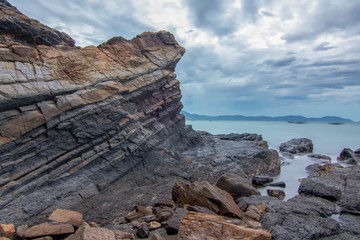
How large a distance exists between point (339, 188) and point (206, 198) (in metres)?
10.9

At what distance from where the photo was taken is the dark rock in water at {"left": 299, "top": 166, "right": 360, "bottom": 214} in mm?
12758

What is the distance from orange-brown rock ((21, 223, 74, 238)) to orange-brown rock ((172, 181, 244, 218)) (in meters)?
5.46

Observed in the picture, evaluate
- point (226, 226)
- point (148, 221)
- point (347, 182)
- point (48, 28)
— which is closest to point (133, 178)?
point (148, 221)

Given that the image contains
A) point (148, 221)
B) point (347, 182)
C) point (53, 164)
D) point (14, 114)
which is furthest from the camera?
point (347, 182)

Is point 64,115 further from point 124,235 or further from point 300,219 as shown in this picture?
point 300,219

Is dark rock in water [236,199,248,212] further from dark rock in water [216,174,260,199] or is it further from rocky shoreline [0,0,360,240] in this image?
dark rock in water [216,174,260,199]

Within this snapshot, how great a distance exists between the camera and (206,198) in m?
10.6

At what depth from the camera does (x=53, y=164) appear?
11.7m

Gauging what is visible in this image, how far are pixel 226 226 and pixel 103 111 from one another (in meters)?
10.4

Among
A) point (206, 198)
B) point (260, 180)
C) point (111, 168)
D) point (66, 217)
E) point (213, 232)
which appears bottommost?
point (260, 180)

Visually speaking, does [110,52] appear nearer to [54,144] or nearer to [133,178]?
[54,144]

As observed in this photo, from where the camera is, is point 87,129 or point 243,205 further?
point 87,129

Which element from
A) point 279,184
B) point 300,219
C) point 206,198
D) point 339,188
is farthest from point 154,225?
point 339,188

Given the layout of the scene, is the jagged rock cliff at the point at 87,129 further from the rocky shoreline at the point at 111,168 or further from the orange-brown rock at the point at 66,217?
the orange-brown rock at the point at 66,217
